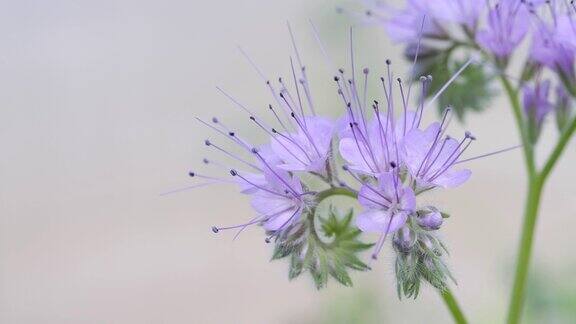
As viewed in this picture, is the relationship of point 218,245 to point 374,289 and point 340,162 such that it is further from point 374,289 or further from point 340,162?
point 340,162

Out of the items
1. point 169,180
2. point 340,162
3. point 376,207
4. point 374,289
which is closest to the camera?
point 376,207

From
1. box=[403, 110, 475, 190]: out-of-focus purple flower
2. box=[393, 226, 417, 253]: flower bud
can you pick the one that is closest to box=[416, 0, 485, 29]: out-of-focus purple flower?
box=[403, 110, 475, 190]: out-of-focus purple flower

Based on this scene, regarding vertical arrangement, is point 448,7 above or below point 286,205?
above

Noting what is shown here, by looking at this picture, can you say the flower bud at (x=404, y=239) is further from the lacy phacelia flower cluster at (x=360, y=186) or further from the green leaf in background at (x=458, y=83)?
the green leaf in background at (x=458, y=83)

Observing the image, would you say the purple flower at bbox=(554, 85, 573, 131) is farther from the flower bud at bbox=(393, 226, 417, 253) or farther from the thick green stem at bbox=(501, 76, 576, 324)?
the flower bud at bbox=(393, 226, 417, 253)

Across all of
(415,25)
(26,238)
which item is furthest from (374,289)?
(26,238)

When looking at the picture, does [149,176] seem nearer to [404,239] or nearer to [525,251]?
[525,251]

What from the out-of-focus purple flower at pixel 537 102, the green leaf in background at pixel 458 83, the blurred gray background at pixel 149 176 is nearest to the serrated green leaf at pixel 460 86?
the green leaf in background at pixel 458 83
